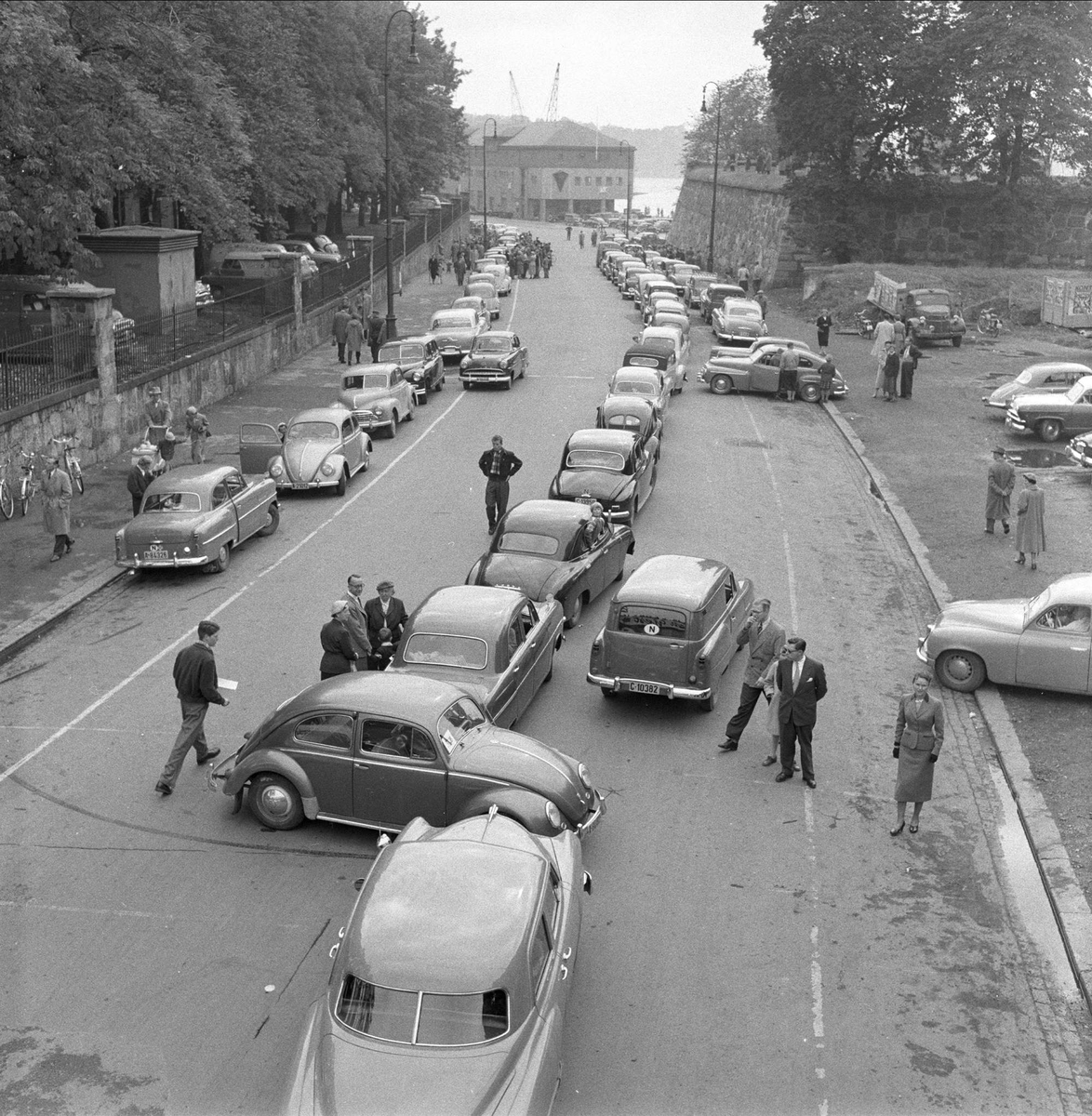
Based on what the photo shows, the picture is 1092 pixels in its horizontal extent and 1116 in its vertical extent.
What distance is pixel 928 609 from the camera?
17.9 metres

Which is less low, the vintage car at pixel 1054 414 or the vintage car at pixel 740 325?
the vintage car at pixel 740 325

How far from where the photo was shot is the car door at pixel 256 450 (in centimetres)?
2388

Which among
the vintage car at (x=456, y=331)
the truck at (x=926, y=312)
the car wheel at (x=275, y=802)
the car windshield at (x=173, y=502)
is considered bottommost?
the car wheel at (x=275, y=802)

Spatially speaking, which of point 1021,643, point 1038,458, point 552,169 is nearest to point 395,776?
point 1021,643

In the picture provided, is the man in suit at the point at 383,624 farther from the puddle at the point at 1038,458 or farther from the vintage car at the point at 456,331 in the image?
the vintage car at the point at 456,331

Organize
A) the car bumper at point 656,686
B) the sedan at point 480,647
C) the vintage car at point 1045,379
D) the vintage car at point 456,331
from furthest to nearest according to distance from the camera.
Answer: the vintage car at point 456,331 < the vintage car at point 1045,379 < the car bumper at point 656,686 < the sedan at point 480,647

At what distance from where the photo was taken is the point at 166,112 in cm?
2969

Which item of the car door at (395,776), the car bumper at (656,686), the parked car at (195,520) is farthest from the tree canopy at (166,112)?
the car door at (395,776)

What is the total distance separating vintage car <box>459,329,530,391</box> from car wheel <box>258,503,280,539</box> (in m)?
13.4

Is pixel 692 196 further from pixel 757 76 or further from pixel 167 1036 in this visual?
pixel 167 1036

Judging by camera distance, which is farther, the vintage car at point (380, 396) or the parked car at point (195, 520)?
the vintage car at point (380, 396)

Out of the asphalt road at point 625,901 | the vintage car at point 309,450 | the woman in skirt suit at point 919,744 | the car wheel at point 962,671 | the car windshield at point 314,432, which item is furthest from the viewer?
the car windshield at point 314,432

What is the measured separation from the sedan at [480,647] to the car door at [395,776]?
156cm

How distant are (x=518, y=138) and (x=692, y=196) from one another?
227ft
